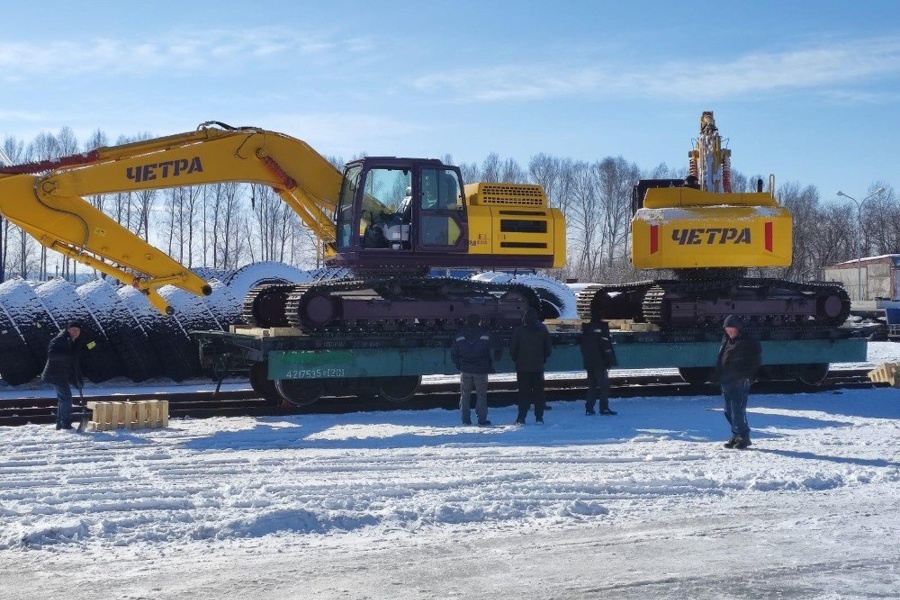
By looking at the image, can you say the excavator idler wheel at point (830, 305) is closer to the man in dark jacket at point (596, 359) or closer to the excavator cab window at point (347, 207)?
the man in dark jacket at point (596, 359)

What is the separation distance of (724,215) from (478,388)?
5.90m

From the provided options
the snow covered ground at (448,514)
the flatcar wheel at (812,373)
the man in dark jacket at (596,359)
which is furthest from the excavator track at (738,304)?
the snow covered ground at (448,514)

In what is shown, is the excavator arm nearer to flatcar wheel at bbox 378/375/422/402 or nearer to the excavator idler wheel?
flatcar wheel at bbox 378/375/422/402

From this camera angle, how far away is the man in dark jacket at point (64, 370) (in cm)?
1309

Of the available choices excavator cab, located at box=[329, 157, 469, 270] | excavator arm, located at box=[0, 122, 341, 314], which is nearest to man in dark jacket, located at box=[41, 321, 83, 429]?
excavator arm, located at box=[0, 122, 341, 314]

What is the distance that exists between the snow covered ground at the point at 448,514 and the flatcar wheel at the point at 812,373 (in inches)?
208

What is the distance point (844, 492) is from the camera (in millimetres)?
9500

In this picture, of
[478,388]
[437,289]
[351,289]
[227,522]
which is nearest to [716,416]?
[478,388]

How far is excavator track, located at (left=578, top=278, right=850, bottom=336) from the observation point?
16953 mm

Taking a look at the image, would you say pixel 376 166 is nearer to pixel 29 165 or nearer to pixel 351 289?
pixel 351 289

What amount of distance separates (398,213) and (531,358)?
3.09 m

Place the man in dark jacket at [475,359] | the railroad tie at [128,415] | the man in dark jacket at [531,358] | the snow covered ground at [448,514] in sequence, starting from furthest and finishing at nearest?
the man in dark jacket at [531,358] → the man in dark jacket at [475,359] → the railroad tie at [128,415] → the snow covered ground at [448,514]

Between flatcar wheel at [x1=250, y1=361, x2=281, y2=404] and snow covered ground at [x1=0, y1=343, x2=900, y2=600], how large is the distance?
3088mm

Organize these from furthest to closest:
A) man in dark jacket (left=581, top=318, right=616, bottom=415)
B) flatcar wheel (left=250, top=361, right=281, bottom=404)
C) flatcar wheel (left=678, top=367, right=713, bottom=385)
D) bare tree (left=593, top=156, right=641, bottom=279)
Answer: bare tree (left=593, top=156, right=641, bottom=279) < flatcar wheel (left=678, top=367, right=713, bottom=385) < flatcar wheel (left=250, top=361, right=281, bottom=404) < man in dark jacket (left=581, top=318, right=616, bottom=415)
